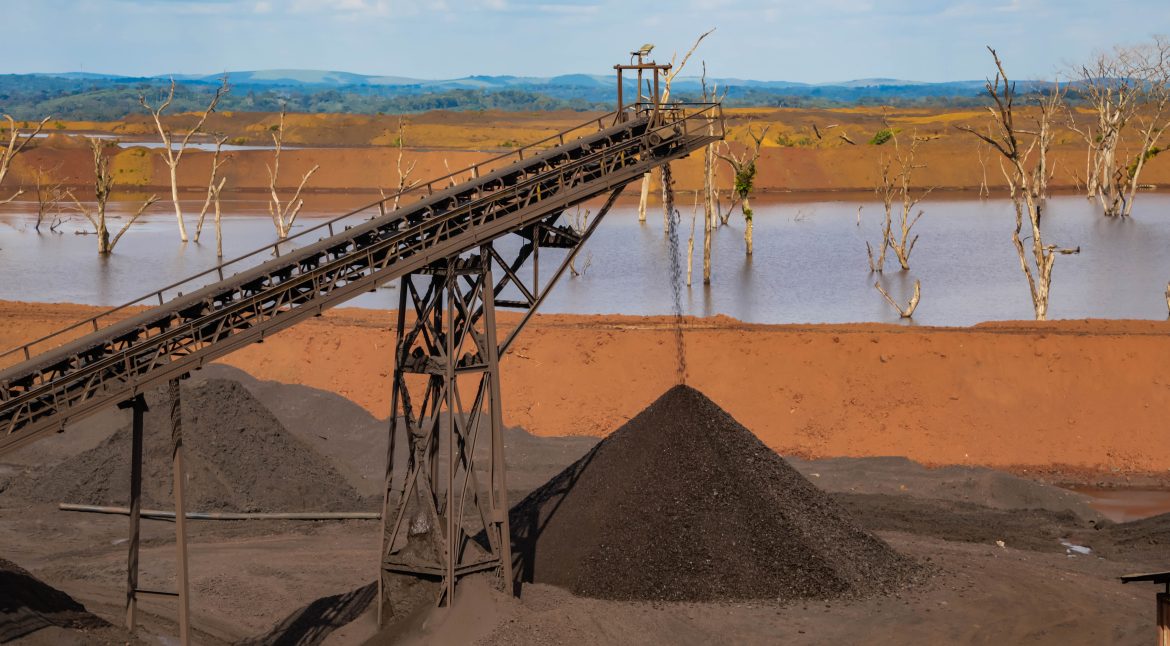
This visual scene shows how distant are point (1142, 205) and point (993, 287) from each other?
132ft

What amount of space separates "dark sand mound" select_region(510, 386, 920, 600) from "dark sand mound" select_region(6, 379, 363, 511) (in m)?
6.78

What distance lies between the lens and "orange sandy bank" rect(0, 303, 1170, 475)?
33656mm

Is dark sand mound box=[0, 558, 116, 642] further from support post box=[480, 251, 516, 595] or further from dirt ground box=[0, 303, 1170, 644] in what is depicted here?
support post box=[480, 251, 516, 595]

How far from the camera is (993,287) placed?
59.7 meters

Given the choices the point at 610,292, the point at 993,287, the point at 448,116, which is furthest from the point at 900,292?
the point at 448,116

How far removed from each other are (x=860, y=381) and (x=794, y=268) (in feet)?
96.8

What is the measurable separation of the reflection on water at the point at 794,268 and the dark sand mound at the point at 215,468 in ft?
77.0

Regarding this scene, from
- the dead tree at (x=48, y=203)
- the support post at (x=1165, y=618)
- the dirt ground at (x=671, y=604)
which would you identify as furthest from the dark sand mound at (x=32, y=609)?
the dead tree at (x=48, y=203)

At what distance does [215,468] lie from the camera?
28672mm

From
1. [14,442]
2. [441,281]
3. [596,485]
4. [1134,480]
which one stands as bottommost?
[1134,480]

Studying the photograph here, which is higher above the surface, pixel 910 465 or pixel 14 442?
pixel 14 442

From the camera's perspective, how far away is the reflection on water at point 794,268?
177 ft

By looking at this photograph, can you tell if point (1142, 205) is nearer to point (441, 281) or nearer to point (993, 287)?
point (993, 287)

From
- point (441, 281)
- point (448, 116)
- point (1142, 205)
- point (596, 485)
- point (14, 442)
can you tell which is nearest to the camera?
point (14, 442)
